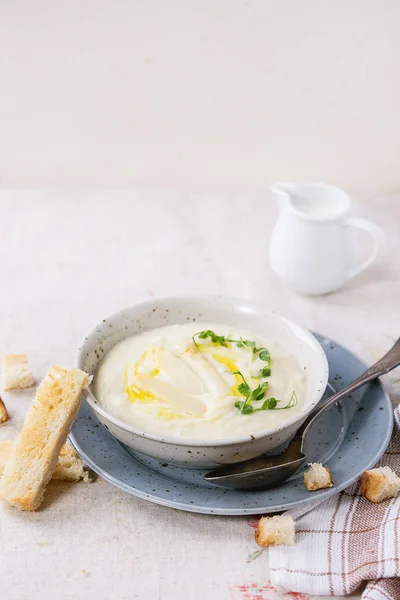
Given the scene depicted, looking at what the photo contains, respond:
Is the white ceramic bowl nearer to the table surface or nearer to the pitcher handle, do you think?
the table surface

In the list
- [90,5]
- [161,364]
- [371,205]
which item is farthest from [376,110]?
Result: [161,364]

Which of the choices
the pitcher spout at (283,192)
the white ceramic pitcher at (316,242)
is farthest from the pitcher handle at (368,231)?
the pitcher spout at (283,192)

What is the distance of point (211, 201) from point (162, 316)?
3.77 ft

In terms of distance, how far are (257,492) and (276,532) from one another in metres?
0.11

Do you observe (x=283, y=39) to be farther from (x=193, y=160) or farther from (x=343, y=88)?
(x=193, y=160)

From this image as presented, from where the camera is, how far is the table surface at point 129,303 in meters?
1.49

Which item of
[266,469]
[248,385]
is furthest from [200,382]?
[266,469]

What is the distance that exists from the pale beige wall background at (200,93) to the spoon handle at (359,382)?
1374mm

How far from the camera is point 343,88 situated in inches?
117

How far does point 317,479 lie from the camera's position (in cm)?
159

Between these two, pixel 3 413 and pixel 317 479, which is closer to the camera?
pixel 317 479

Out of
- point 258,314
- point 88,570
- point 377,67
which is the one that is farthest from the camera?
point 377,67

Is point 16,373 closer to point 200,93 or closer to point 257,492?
point 257,492

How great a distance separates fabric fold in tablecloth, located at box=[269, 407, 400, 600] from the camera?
1.46 metres
